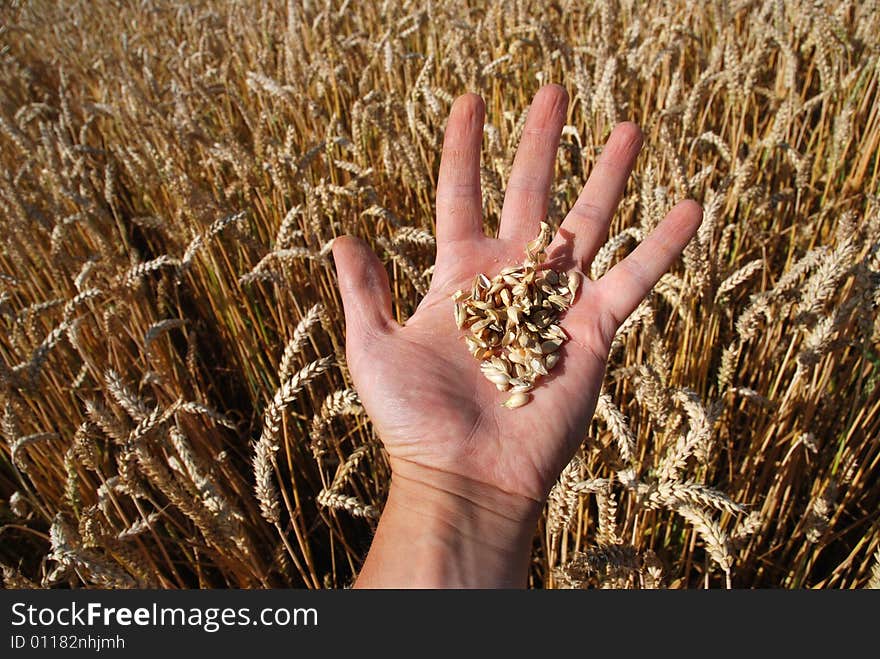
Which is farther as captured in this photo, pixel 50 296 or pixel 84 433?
pixel 50 296

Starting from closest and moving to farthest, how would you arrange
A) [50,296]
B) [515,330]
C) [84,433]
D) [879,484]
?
[84,433], [515,330], [879,484], [50,296]

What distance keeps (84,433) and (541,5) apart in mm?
2706

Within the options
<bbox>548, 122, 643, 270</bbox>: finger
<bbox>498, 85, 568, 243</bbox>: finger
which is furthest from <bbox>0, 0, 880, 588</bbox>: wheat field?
<bbox>498, 85, 568, 243</bbox>: finger

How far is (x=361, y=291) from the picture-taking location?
140 cm

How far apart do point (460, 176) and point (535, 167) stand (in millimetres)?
200

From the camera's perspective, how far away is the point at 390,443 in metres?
1.28

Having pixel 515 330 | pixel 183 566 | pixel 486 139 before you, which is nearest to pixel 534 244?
pixel 515 330

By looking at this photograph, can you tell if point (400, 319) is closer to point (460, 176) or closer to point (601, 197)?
point (460, 176)

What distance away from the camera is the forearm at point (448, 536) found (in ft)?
3.66

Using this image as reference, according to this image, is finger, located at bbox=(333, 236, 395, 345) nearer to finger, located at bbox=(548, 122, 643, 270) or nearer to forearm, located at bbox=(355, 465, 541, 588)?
forearm, located at bbox=(355, 465, 541, 588)

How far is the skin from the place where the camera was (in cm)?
118

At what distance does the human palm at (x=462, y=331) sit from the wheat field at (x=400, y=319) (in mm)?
87

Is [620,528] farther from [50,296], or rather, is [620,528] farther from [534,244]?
[50,296]

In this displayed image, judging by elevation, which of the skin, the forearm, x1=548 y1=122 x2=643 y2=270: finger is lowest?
the forearm
